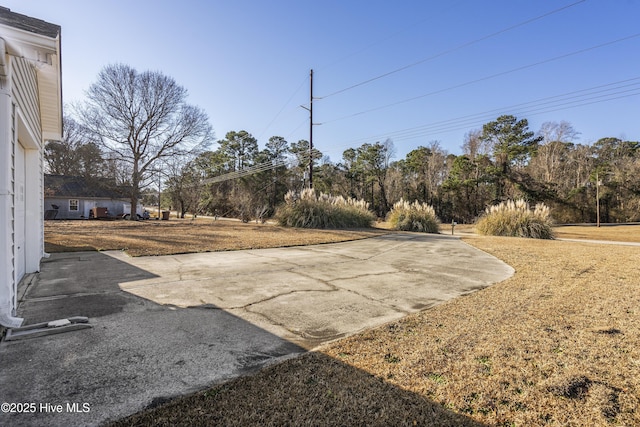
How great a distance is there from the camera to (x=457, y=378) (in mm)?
1921

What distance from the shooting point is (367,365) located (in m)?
2.09

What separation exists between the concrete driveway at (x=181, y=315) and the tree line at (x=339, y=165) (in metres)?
13.2

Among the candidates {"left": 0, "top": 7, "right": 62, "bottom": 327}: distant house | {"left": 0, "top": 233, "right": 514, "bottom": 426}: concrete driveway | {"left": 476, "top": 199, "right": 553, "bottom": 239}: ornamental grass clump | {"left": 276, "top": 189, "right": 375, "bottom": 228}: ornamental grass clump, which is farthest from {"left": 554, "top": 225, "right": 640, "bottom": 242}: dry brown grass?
{"left": 0, "top": 7, "right": 62, "bottom": 327}: distant house

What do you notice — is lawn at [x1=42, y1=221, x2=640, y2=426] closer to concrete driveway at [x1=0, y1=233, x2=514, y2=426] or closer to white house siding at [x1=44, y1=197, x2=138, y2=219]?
concrete driveway at [x1=0, y1=233, x2=514, y2=426]

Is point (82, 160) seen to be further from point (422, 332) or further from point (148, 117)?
point (422, 332)

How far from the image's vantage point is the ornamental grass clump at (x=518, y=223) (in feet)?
40.4

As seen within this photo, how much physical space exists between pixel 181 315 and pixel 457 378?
8.25 ft

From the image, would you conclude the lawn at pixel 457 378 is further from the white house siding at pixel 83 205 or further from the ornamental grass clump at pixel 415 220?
the white house siding at pixel 83 205

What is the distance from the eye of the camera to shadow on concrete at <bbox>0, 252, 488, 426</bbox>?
1.58 meters

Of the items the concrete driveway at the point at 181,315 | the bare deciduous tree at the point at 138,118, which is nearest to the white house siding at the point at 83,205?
the bare deciduous tree at the point at 138,118

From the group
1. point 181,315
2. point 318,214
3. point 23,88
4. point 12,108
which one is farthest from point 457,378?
point 318,214

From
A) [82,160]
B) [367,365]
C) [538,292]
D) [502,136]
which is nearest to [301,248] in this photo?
[538,292]

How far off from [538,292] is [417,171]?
102ft

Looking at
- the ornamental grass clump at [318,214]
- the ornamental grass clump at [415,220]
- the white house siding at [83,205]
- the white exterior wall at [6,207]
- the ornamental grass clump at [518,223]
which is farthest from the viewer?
the white house siding at [83,205]
